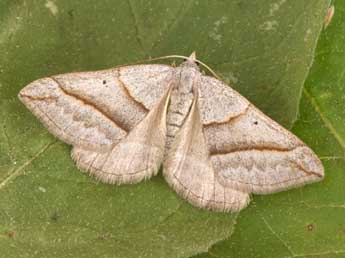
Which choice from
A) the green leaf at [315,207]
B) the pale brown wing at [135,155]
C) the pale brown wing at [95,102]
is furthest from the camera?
the green leaf at [315,207]

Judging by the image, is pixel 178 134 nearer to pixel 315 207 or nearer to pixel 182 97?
pixel 182 97

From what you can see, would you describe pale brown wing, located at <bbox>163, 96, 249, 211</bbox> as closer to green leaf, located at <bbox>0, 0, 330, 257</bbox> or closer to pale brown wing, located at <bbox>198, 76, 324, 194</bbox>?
→ pale brown wing, located at <bbox>198, 76, 324, 194</bbox>

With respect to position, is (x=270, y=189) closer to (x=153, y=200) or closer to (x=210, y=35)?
(x=153, y=200)

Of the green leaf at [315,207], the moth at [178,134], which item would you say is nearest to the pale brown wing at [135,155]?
the moth at [178,134]

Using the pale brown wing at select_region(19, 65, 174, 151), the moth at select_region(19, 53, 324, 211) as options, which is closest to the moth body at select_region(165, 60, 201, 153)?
the moth at select_region(19, 53, 324, 211)

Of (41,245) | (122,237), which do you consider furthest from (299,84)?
(41,245)

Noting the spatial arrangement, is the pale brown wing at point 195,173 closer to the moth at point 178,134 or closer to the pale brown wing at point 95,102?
the moth at point 178,134
